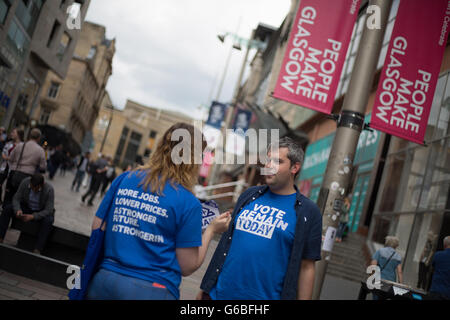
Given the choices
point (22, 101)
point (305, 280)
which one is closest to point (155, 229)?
point (305, 280)

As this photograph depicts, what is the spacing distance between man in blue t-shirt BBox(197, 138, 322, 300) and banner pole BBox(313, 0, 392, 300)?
243 centimetres

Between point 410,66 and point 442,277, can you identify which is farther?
point 410,66

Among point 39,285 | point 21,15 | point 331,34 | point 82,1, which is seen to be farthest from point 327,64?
point 21,15

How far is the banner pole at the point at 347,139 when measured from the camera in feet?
19.6

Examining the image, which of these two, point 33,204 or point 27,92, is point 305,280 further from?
point 27,92

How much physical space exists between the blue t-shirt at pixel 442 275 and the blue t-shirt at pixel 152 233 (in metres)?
5.16

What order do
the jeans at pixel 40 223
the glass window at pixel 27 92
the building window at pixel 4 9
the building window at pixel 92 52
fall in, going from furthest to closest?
the building window at pixel 92 52
the glass window at pixel 27 92
the building window at pixel 4 9
the jeans at pixel 40 223

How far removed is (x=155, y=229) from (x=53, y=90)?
58.2 meters

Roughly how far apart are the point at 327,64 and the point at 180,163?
497cm

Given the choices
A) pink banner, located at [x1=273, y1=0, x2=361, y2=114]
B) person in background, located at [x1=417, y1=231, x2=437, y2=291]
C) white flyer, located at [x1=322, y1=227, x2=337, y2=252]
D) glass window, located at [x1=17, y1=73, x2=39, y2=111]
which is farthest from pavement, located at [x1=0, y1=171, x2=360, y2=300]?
glass window, located at [x1=17, y1=73, x2=39, y2=111]

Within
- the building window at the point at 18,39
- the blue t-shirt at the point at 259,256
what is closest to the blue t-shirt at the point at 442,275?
the blue t-shirt at the point at 259,256

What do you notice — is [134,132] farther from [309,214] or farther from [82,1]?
[309,214]

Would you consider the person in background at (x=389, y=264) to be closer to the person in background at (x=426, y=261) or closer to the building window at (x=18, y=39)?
the person in background at (x=426, y=261)

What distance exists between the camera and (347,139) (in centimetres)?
602
